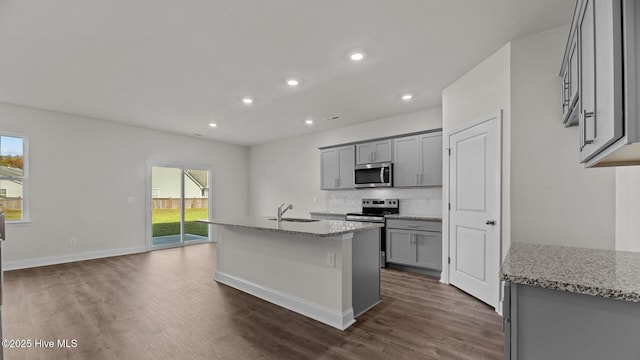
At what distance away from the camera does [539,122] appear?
2516 mm

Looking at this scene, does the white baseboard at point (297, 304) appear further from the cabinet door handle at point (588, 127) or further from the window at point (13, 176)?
the window at point (13, 176)

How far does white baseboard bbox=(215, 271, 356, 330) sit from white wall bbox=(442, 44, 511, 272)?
173cm

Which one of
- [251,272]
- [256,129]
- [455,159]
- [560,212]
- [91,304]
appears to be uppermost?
[256,129]

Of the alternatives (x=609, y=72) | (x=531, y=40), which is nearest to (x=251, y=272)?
(x=609, y=72)

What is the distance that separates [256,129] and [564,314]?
5.83 meters

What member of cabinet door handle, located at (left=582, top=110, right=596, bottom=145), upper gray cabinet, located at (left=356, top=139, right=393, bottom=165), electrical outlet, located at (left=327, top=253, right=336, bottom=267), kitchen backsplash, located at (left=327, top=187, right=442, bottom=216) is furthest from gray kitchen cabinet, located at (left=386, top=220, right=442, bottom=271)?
cabinet door handle, located at (left=582, top=110, right=596, bottom=145)

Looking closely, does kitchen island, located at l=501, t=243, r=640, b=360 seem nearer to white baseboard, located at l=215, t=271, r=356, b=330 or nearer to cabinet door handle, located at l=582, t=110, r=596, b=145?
cabinet door handle, located at l=582, t=110, r=596, b=145

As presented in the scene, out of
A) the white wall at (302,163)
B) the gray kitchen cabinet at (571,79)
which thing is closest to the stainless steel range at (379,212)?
the white wall at (302,163)

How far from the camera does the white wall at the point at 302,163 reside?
5.08 meters

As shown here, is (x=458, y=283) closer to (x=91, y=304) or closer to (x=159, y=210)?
(x=91, y=304)

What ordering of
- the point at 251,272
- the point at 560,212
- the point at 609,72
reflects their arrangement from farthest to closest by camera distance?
the point at 251,272, the point at 560,212, the point at 609,72

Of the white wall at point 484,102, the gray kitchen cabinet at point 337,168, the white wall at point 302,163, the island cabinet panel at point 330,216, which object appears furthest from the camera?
the gray kitchen cabinet at point 337,168

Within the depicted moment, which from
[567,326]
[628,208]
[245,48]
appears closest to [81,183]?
[245,48]

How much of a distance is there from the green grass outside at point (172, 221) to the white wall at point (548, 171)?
21.5 feet
